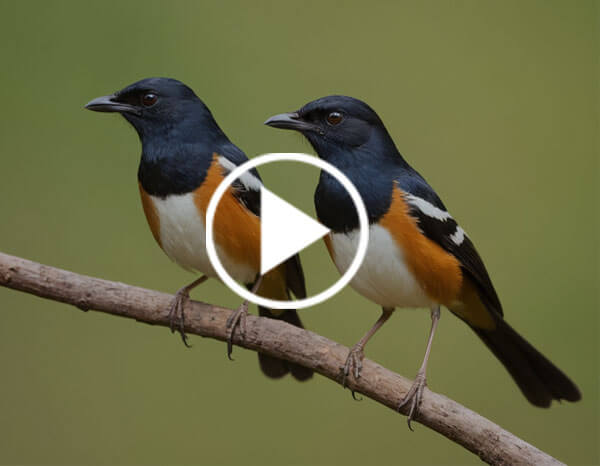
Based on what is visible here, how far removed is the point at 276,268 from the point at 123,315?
18.5 inches

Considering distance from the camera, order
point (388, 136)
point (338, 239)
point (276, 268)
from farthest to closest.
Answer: point (276, 268) < point (388, 136) < point (338, 239)

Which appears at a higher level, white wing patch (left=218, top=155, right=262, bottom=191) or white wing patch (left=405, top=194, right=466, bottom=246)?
white wing patch (left=218, top=155, right=262, bottom=191)

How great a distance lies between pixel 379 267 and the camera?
1977mm

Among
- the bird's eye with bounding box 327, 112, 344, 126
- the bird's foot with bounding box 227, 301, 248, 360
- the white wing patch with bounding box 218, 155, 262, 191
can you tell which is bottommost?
the bird's foot with bounding box 227, 301, 248, 360

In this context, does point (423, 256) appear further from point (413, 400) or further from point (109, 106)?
point (109, 106)

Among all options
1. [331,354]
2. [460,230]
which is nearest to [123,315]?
[331,354]

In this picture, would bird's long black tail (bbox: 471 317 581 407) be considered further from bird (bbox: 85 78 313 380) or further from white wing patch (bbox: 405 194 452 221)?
bird (bbox: 85 78 313 380)

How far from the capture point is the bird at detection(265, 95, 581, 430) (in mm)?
1959

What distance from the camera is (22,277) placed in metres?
2.11

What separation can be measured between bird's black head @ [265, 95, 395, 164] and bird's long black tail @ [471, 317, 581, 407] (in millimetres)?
706

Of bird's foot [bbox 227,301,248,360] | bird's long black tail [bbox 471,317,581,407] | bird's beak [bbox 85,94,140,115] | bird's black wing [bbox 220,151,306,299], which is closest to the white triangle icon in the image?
bird's black wing [bbox 220,151,306,299]

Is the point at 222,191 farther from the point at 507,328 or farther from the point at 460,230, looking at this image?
the point at 507,328

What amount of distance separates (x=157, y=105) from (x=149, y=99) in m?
0.03
